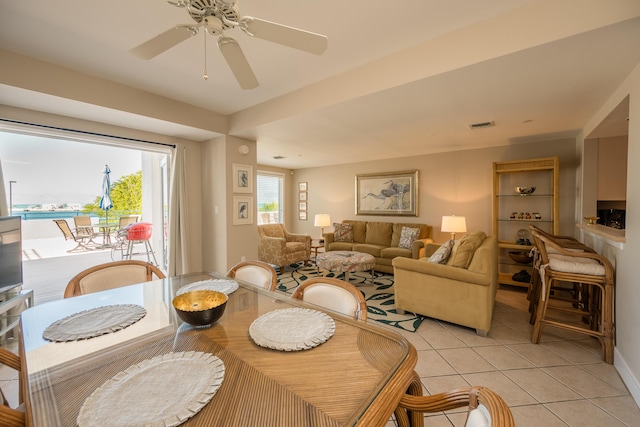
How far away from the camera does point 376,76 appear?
231 centimetres

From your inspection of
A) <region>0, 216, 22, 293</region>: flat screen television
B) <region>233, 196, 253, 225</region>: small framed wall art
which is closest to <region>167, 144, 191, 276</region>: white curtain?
<region>233, 196, 253, 225</region>: small framed wall art

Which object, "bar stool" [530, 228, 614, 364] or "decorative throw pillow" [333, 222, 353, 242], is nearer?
"bar stool" [530, 228, 614, 364]

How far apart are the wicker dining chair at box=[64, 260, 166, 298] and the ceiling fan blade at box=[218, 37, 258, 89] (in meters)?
1.55

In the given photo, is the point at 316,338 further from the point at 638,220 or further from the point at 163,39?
the point at 638,220

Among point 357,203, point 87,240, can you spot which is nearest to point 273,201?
point 357,203

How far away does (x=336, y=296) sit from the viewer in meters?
1.48

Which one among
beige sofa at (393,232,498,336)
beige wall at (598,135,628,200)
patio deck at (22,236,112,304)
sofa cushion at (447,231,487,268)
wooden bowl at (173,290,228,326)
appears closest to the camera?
wooden bowl at (173,290,228,326)

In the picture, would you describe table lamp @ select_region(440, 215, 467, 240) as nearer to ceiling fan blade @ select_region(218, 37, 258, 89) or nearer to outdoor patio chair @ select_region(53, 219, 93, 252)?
ceiling fan blade @ select_region(218, 37, 258, 89)

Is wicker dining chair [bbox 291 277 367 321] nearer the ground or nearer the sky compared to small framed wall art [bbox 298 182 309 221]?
nearer the ground

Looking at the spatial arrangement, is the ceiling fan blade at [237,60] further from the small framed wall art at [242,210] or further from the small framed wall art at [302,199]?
the small framed wall art at [302,199]

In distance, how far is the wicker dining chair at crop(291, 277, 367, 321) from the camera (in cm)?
138

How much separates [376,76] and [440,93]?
0.62 m

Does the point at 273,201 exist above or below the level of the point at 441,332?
above

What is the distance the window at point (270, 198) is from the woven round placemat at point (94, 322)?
5.53 m
